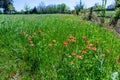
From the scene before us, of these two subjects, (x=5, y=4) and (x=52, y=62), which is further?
(x=5, y=4)

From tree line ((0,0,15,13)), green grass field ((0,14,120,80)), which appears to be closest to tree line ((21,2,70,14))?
tree line ((0,0,15,13))

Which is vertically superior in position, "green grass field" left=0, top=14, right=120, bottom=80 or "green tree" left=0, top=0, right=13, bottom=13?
"green tree" left=0, top=0, right=13, bottom=13

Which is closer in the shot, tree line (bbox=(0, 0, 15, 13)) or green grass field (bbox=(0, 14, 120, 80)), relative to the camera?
green grass field (bbox=(0, 14, 120, 80))

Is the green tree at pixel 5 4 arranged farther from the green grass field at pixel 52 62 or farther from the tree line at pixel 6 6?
the green grass field at pixel 52 62

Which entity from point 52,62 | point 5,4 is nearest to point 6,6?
point 5,4

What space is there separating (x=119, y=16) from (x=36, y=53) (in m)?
12.6

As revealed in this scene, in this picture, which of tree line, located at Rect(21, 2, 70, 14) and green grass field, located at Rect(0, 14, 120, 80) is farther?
tree line, located at Rect(21, 2, 70, 14)

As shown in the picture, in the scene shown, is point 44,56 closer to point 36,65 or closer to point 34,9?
point 36,65

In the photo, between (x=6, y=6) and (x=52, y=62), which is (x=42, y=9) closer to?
(x=6, y=6)

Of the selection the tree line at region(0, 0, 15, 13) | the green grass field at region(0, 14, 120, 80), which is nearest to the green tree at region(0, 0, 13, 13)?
the tree line at region(0, 0, 15, 13)

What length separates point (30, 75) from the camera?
435 centimetres

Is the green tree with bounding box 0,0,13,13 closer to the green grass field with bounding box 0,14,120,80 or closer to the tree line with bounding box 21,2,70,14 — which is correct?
the tree line with bounding box 21,2,70,14

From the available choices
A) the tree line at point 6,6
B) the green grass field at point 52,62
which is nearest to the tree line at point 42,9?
the tree line at point 6,6

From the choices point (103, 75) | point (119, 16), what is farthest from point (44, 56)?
point (119, 16)
